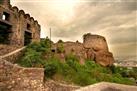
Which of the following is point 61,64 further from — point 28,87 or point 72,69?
point 28,87

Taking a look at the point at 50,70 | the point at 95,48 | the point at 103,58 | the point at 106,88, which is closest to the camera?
the point at 106,88

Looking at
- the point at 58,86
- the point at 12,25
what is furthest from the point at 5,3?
the point at 58,86

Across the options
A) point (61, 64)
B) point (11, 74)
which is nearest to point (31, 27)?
point (61, 64)

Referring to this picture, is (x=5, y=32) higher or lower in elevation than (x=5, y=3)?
lower

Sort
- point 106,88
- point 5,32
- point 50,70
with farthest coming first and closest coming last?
point 5,32, point 50,70, point 106,88

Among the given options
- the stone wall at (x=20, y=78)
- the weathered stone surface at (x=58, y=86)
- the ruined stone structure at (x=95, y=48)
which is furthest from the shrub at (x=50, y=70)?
the ruined stone structure at (x=95, y=48)

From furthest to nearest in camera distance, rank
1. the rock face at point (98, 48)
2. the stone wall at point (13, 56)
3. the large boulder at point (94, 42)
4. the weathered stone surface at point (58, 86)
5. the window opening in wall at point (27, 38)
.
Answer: the large boulder at point (94, 42)
the window opening in wall at point (27, 38)
the rock face at point (98, 48)
the stone wall at point (13, 56)
the weathered stone surface at point (58, 86)

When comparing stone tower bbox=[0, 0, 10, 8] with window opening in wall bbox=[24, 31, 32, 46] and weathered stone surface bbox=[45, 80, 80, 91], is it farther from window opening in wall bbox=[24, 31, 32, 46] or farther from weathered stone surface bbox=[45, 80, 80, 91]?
weathered stone surface bbox=[45, 80, 80, 91]

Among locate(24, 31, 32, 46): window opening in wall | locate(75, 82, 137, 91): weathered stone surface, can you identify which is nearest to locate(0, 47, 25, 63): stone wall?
locate(75, 82, 137, 91): weathered stone surface

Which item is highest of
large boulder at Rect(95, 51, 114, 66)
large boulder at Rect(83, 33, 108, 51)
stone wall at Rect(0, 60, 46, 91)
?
large boulder at Rect(83, 33, 108, 51)

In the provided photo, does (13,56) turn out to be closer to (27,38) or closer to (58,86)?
(58,86)

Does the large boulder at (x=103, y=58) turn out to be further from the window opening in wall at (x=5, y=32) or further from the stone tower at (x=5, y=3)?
the stone tower at (x=5, y=3)

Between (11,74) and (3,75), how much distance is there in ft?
1.37

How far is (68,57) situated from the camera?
54.9ft
